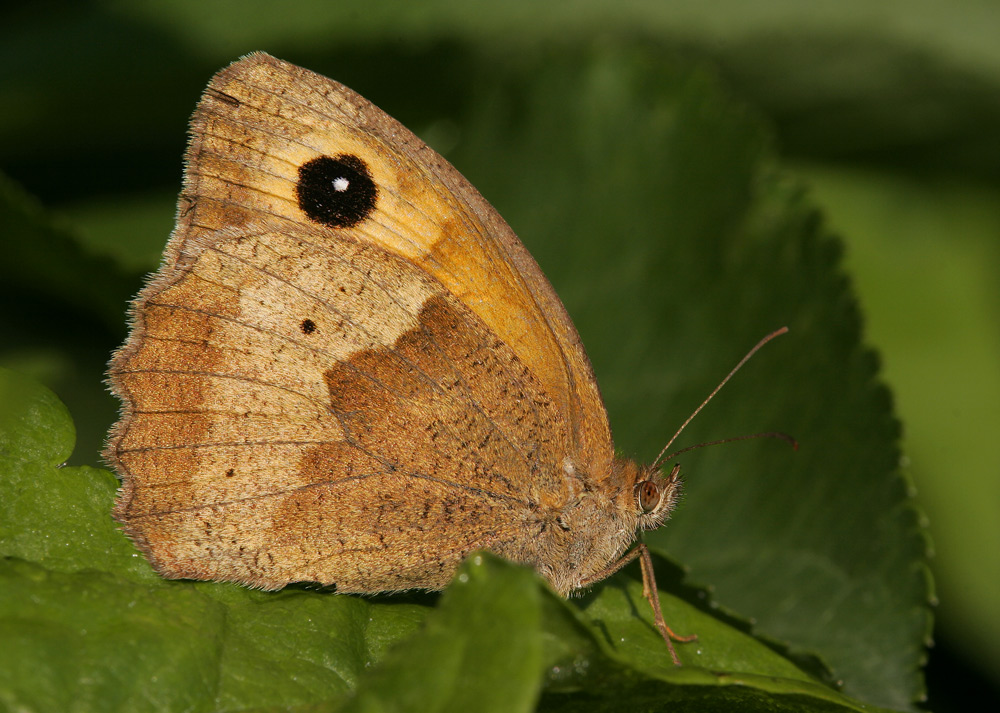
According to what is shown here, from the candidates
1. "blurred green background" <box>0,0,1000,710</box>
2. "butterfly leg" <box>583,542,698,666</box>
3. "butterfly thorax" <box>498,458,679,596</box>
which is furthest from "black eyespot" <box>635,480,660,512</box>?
"blurred green background" <box>0,0,1000,710</box>

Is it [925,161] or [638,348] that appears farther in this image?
[925,161]

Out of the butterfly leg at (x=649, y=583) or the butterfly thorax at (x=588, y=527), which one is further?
the butterfly thorax at (x=588, y=527)

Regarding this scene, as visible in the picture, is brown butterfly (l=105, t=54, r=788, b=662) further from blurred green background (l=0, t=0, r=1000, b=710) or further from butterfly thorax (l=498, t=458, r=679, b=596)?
blurred green background (l=0, t=0, r=1000, b=710)

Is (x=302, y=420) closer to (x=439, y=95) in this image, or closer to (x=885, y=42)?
(x=439, y=95)

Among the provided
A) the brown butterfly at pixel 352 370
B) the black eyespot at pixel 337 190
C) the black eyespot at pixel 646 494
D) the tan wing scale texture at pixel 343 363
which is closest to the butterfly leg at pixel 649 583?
the brown butterfly at pixel 352 370

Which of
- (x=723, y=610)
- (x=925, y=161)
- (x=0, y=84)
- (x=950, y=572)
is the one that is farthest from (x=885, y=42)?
(x=0, y=84)

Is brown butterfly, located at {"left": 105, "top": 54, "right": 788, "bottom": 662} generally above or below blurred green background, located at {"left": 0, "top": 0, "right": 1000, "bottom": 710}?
below

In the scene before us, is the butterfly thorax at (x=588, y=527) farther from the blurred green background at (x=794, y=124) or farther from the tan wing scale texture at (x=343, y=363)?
the blurred green background at (x=794, y=124)

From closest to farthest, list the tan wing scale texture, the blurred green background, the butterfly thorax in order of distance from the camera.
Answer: the tan wing scale texture < the butterfly thorax < the blurred green background

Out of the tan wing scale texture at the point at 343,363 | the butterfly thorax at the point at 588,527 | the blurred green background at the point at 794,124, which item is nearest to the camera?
the tan wing scale texture at the point at 343,363
